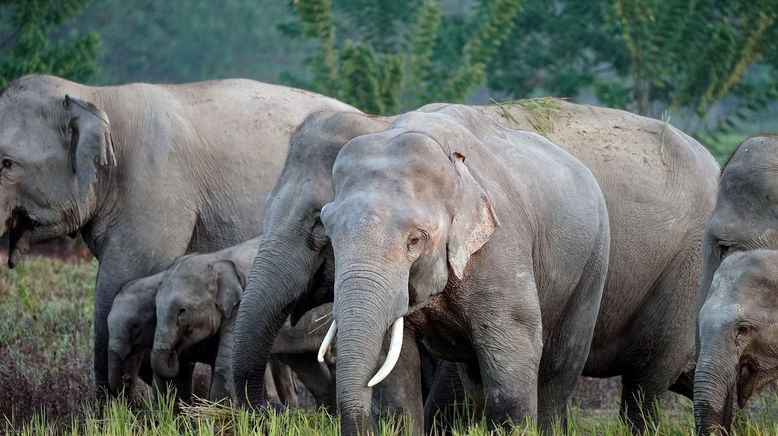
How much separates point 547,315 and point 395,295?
73.0 inches

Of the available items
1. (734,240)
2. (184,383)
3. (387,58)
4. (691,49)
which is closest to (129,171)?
(184,383)

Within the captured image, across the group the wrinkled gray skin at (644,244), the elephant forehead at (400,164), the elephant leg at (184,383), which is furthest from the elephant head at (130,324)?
the elephant forehead at (400,164)

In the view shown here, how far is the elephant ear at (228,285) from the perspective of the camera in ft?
29.9

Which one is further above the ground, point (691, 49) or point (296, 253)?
point (296, 253)

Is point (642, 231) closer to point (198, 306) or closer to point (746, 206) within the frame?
point (746, 206)

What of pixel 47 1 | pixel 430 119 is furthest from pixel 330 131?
pixel 47 1

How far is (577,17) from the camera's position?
2800 centimetres

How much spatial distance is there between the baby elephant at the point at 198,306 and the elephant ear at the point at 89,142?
98 centimetres

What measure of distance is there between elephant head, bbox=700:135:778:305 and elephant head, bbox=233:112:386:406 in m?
1.80

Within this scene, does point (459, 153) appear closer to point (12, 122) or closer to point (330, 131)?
point (330, 131)

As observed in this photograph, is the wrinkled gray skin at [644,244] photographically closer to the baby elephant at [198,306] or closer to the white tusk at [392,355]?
the baby elephant at [198,306]

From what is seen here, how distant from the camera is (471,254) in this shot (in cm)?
671

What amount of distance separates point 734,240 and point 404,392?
1.84 metres

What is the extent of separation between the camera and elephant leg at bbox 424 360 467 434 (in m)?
8.45
